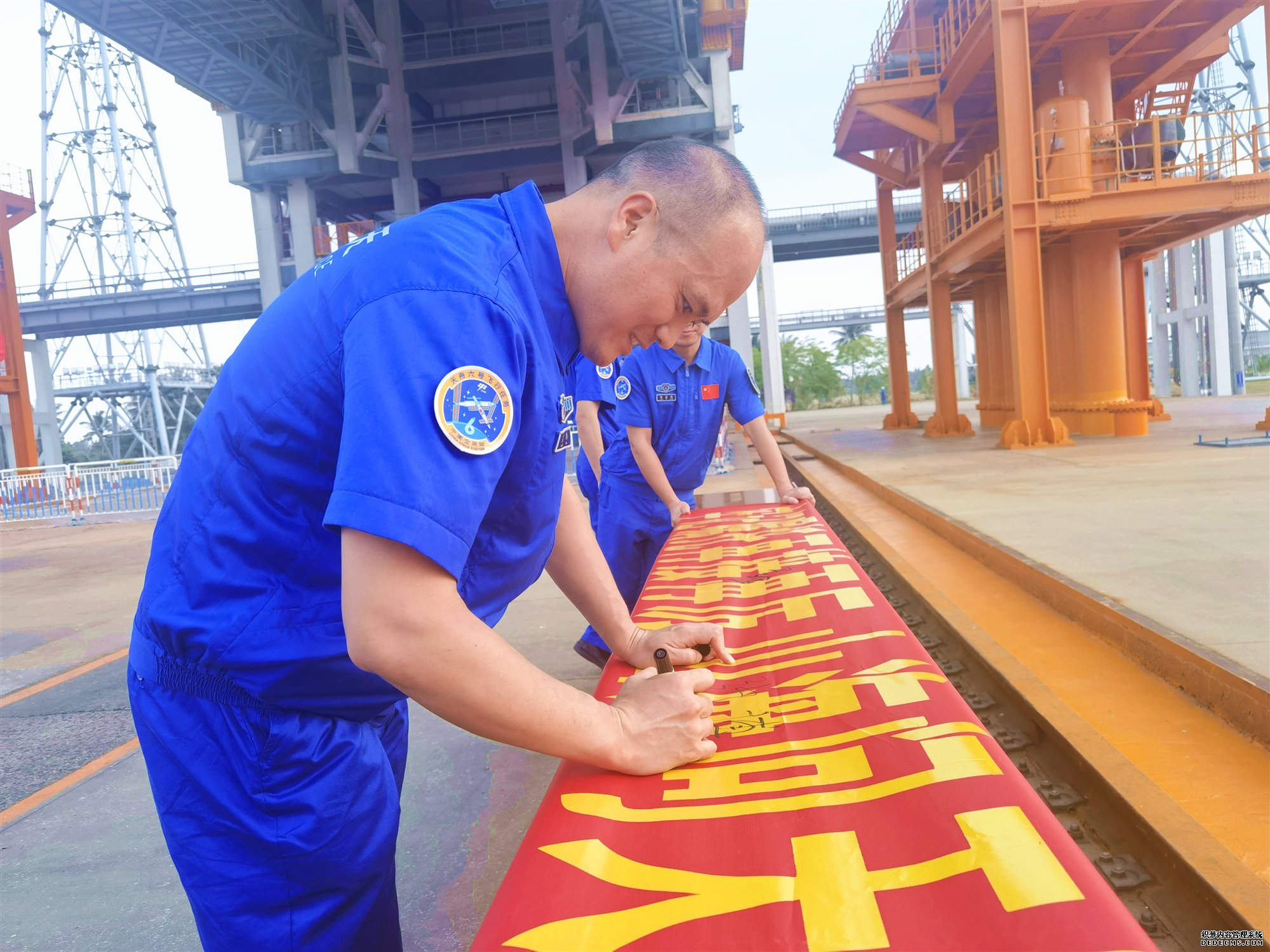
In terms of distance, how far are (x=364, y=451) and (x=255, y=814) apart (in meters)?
0.68

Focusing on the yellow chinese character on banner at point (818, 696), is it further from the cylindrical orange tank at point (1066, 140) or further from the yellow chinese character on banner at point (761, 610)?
the cylindrical orange tank at point (1066, 140)

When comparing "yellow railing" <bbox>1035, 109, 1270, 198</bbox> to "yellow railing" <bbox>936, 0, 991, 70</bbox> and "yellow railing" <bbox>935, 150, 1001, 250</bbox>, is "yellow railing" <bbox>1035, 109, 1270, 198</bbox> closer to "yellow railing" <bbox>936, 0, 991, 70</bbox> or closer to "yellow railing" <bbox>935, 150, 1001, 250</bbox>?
"yellow railing" <bbox>935, 150, 1001, 250</bbox>

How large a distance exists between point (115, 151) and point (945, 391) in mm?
40400

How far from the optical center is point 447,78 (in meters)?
26.0

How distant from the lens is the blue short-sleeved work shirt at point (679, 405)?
4.33m

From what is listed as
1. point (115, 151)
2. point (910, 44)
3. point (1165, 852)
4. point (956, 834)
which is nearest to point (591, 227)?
point (956, 834)

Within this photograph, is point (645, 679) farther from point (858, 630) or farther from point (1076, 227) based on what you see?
point (1076, 227)

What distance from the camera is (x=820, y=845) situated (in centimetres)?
118

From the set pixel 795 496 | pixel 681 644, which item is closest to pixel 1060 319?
pixel 795 496

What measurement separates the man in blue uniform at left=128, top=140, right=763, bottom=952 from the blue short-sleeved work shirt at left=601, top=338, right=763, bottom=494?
289 cm

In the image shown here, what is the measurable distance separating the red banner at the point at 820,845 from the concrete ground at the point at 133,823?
1.21m

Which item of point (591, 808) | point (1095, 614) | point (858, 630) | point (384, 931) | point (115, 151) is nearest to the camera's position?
point (591, 808)

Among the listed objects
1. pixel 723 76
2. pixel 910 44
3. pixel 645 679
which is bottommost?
pixel 645 679

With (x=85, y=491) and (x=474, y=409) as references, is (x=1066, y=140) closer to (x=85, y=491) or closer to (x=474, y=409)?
(x=474, y=409)
